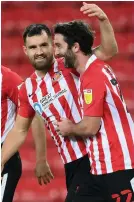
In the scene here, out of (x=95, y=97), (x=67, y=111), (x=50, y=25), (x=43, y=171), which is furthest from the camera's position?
(x=50, y=25)

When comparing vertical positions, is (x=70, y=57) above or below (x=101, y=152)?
above

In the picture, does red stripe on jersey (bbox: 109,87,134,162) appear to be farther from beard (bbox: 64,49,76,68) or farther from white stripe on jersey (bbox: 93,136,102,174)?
beard (bbox: 64,49,76,68)

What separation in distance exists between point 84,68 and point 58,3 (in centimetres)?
316

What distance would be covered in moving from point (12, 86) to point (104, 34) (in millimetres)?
711

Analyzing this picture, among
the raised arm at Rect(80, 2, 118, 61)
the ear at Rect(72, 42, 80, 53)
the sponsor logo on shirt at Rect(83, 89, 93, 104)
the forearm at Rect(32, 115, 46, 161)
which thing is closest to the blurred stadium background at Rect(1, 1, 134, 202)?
the forearm at Rect(32, 115, 46, 161)

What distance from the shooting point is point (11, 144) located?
4289 millimetres

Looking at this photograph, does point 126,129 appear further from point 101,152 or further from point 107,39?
point 107,39

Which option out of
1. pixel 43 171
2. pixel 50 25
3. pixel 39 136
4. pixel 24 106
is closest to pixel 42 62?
pixel 24 106

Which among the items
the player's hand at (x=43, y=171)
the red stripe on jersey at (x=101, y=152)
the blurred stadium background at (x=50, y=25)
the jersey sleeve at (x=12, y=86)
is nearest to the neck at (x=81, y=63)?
the red stripe on jersey at (x=101, y=152)

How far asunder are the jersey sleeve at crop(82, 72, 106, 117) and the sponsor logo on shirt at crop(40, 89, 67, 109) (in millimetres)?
365

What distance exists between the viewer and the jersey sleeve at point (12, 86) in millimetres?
4328

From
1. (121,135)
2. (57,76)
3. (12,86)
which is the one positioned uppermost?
(57,76)

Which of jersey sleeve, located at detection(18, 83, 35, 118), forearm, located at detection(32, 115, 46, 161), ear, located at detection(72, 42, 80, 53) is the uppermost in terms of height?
ear, located at detection(72, 42, 80, 53)

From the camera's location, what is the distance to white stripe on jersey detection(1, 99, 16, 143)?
439cm
